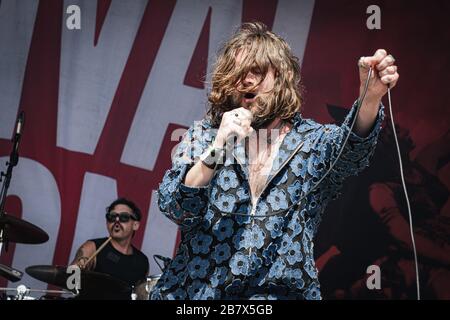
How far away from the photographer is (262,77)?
264cm

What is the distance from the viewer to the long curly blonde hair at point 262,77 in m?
2.62

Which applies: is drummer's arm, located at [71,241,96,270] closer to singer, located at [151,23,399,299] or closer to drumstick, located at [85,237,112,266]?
drumstick, located at [85,237,112,266]

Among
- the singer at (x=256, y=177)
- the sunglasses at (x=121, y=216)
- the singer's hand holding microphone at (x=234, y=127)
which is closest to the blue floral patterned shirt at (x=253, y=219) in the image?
the singer at (x=256, y=177)

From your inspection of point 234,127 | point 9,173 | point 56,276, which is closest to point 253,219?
point 234,127

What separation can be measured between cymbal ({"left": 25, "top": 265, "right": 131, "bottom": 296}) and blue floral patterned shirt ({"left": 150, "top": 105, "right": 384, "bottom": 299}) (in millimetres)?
3680

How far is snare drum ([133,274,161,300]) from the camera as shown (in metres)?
5.91

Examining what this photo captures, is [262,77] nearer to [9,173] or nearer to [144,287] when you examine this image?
[9,173]

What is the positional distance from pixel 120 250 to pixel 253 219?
14.7 ft

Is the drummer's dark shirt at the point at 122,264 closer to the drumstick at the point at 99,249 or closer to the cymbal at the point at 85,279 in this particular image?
the drumstick at the point at 99,249

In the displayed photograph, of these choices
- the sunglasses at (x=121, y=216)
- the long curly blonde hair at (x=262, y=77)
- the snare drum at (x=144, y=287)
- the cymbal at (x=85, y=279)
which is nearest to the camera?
the long curly blonde hair at (x=262, y=77)

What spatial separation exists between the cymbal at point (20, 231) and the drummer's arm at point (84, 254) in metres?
0.45

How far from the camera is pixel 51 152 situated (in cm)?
653

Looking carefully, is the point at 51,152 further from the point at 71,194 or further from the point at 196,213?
the point at 196,213

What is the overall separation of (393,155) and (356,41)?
2.91 feet
